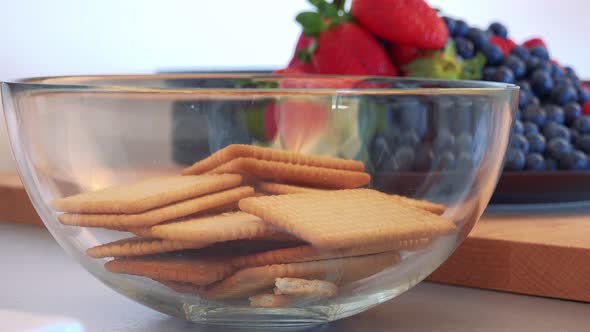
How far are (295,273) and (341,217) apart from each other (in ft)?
0.11

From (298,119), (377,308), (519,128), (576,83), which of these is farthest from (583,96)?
(298,119)

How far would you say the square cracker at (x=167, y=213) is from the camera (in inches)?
15.3

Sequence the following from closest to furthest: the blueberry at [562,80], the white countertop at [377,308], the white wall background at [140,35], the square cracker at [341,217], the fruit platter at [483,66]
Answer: the square cracker at [341,217]
the white countertop at [377,308]
the fruit platter at [483,66]
the blueberry at [562,80]
the white wall background at [140,35]

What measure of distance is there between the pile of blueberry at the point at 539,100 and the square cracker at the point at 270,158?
381mm

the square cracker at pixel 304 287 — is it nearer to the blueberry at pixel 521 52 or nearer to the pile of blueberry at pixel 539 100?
the pile of blueberry at pixel 539 100

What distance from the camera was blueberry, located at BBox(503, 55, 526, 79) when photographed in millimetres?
853

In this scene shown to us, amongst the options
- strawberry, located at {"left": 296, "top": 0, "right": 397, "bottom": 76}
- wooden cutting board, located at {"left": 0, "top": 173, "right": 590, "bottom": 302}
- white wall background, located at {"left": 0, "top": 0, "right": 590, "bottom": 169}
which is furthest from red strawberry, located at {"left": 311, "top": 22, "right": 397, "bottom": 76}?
white wall background, located at {"left": 0, "top": 0, "right": 590, "bottom": 169}

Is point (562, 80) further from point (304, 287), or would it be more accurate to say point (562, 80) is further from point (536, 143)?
point (304, 287)

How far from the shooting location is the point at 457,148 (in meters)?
0.45

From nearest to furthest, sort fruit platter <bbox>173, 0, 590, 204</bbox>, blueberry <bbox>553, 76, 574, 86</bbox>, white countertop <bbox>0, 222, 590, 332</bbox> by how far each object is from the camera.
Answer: white countertop <bbox>0, 222, 590, 332</bbox>, fruit platter <bbox>173, 0, 590, 204</bbox>, blueberry <bbox>553, 76, 574, 86</bbox>

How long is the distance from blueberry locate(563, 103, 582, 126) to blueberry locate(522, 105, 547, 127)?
28mm

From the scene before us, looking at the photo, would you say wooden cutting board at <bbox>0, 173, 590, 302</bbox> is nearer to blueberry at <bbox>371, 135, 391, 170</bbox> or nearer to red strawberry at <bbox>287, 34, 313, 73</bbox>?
blueberry at <bbox>371, 135, 391, 170</bbox>

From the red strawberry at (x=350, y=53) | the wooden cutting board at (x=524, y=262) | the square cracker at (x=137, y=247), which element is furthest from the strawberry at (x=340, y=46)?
the square cracker at (x=137, y=247)

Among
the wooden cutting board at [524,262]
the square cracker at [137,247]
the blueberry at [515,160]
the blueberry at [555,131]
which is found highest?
the square cracker at [137,247]
